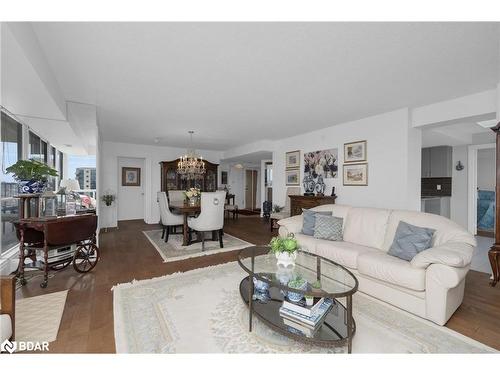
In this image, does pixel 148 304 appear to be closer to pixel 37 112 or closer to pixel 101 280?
pixel 101 280

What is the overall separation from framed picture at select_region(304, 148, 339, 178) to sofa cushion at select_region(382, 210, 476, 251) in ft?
6.39

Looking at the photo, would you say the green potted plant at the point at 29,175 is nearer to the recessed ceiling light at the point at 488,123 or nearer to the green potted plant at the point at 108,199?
the green potted plant at the point at 108,199

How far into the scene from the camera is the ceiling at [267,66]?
5.72ft

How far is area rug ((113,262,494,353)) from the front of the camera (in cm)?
156

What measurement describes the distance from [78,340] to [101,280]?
46.4 inches

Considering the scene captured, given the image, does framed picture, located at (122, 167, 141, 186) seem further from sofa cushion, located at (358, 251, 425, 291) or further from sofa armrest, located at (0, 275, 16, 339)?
sofa cushion, located at (358, 251, 425, 291)

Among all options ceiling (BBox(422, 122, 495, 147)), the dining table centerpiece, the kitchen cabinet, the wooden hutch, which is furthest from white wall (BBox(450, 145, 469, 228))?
the wooden hutch

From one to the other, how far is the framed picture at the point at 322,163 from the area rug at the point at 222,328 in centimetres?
285

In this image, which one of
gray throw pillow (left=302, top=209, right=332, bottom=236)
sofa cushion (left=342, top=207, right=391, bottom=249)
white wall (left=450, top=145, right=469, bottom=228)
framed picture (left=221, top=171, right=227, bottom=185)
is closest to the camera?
sofa cushion (left=342, top=207, right=391, bottom=249)

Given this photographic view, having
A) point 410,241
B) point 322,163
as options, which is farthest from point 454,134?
point 410,241

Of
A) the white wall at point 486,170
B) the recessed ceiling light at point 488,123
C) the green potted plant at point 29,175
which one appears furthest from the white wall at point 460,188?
the green potted plant at point 29,175

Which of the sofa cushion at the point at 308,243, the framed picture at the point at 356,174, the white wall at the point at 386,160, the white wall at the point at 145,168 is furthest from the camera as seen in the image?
the white wall at the point at 145,168
